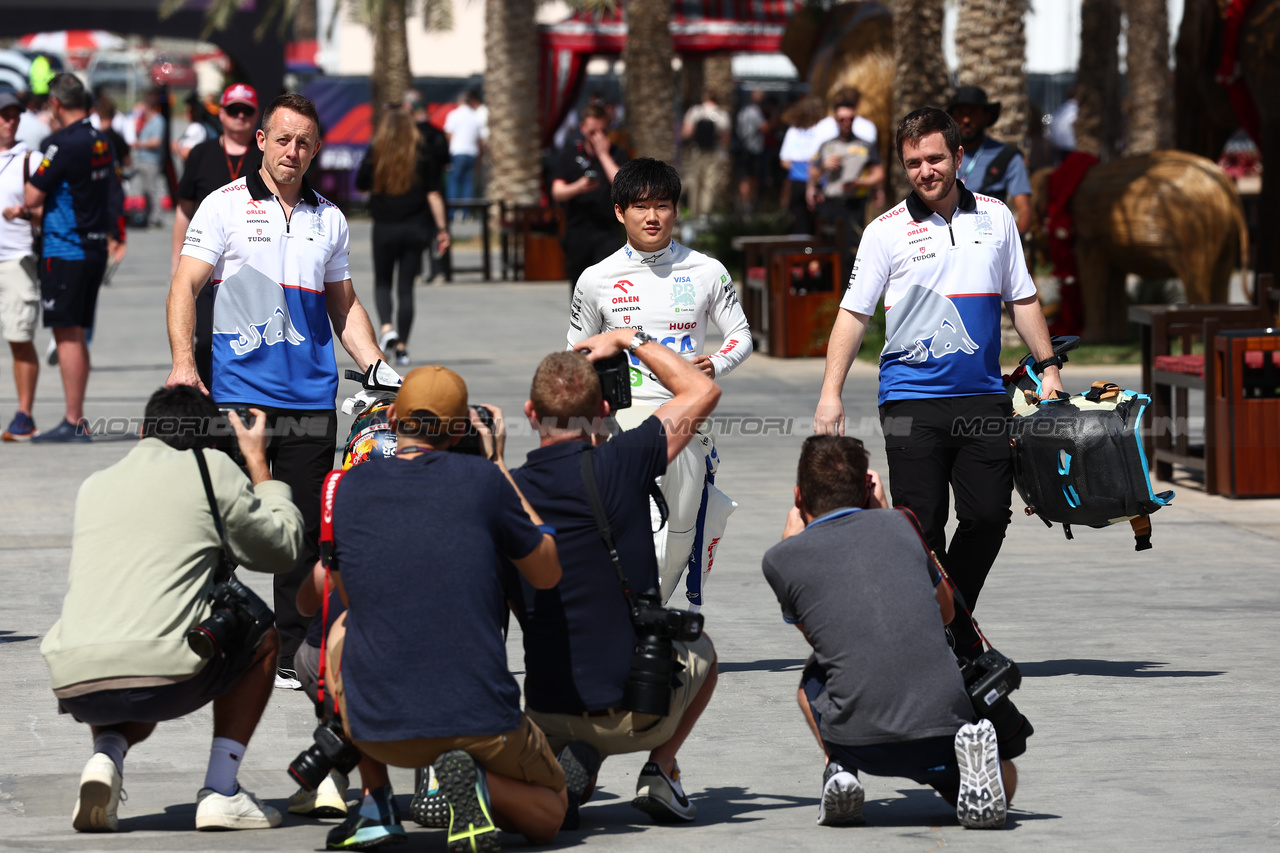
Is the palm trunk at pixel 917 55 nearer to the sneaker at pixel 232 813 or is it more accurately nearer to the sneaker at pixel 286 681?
the sneaker at pixel 286 681

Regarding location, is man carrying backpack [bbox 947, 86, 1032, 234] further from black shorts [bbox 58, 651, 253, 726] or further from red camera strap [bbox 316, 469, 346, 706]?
black shorts [bbox 58, 651, 253, 726]

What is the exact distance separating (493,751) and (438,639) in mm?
306

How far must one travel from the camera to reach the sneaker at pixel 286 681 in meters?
6.33

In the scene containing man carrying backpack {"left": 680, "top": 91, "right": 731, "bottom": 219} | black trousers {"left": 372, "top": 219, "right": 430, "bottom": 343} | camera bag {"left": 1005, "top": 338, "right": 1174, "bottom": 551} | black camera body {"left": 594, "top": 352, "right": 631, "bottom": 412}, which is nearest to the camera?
black camera body {"left": 594, "top": 352, "right": 631, "bottom": 412}

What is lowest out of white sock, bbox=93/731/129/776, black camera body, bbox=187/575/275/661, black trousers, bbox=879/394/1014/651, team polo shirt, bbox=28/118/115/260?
white sock, bbox=93/731/129/776

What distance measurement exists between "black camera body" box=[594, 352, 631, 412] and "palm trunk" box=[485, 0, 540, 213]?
21.6 m

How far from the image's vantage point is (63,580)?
776 centimetres

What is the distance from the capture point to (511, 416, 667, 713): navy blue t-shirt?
4.71 m

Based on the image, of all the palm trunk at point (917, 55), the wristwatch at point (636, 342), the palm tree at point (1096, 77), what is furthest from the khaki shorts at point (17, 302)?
the palm tree at point (1096, 77)

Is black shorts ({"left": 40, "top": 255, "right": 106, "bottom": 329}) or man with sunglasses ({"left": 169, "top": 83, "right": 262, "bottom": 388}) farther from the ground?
man with sunglasses ({"left": 169, "top": 83, "right": 262, "bottom": 388})

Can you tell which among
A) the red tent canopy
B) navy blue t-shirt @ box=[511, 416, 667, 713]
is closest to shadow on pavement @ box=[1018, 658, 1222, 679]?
navy blue t-shirt @ box=[511, 416, 667, 713]

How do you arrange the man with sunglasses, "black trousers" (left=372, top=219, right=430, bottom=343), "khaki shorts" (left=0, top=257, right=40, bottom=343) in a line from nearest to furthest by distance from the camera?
the man with sunglasses
"khaki shorts" (left=0, top=257, right=40, bottom=343)
"black trousers" (left=372, top=219, right=430, bottom=343)

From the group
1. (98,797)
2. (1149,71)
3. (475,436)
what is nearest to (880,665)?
(475,436)

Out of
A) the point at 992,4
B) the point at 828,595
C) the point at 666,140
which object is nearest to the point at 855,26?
the point at 666,140
